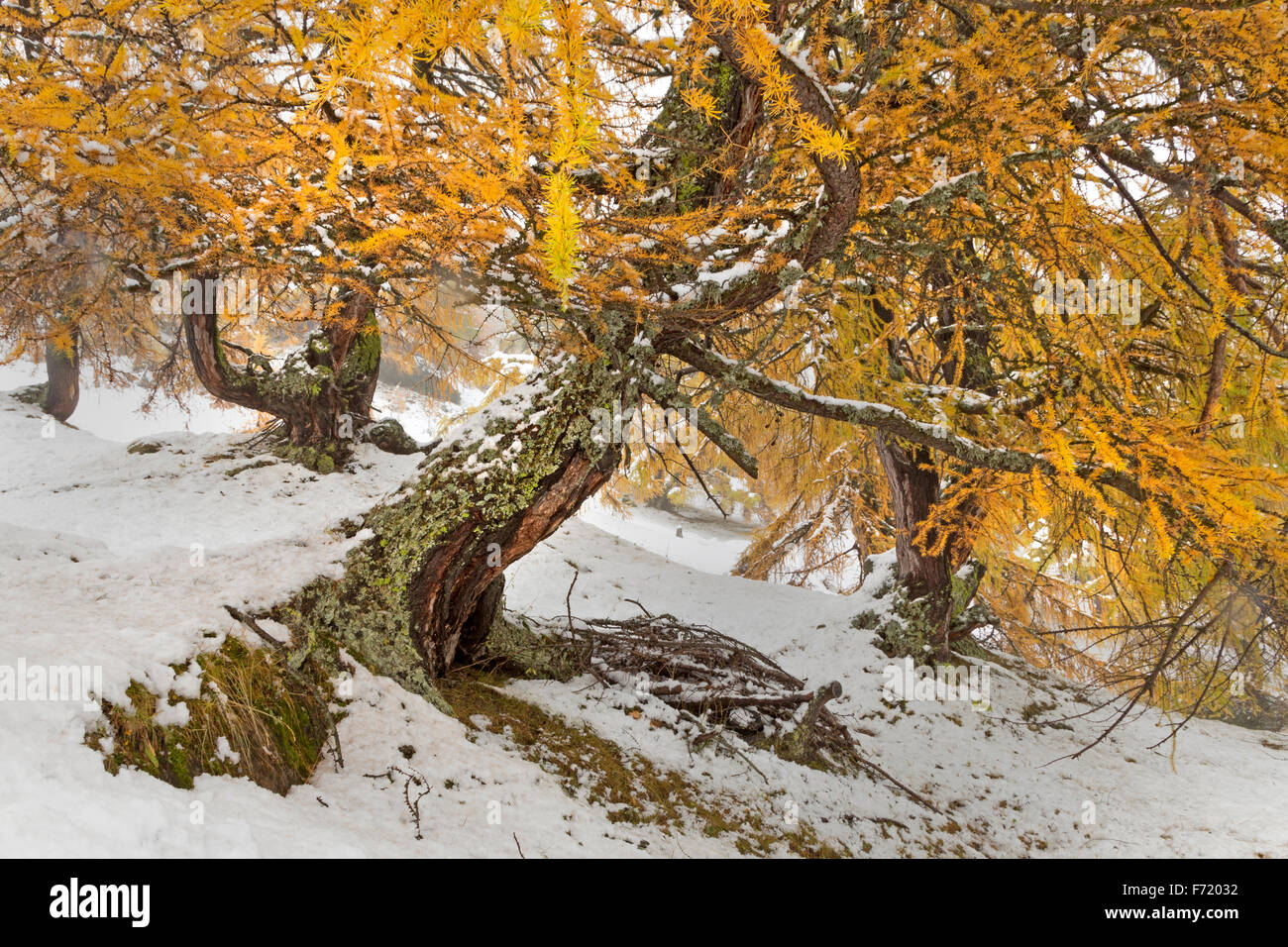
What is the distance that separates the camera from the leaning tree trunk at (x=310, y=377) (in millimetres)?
5781

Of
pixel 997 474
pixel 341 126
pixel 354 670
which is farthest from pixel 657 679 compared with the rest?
pixel 341 126

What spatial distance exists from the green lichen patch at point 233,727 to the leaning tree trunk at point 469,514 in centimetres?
54

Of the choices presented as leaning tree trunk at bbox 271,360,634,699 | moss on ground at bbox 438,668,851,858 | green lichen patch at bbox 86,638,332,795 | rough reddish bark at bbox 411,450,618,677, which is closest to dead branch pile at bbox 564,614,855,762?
moss on ground at bbox 438,668,851,858

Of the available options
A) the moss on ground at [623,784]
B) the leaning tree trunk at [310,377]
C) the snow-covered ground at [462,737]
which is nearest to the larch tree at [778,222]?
the moss on ground at [623,784]

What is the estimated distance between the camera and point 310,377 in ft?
21.6

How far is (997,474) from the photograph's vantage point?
3316 mm

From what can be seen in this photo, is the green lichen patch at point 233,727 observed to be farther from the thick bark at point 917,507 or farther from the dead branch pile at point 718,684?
the thick bark at point 917,507

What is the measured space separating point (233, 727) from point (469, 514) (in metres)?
1.33

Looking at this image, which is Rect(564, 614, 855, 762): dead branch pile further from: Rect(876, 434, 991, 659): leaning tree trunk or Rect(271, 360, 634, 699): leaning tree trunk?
Rect(876, 434, 991, 659): leaning tree trunk

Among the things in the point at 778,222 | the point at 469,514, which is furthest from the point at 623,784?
the point at 778,222

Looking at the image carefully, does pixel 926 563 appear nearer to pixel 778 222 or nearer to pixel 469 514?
pixel 778 222

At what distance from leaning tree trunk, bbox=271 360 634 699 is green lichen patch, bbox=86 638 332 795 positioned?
0.54 meters

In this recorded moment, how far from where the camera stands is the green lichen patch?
167cm

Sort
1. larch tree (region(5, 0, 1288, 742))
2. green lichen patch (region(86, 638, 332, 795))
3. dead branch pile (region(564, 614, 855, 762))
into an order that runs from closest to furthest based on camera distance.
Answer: green lichen patch (region(86, 638, 332, 795))
larch tree (region(5, 0, 1288, 742))
dead branch pile (region(564, 614, 855, 762))
